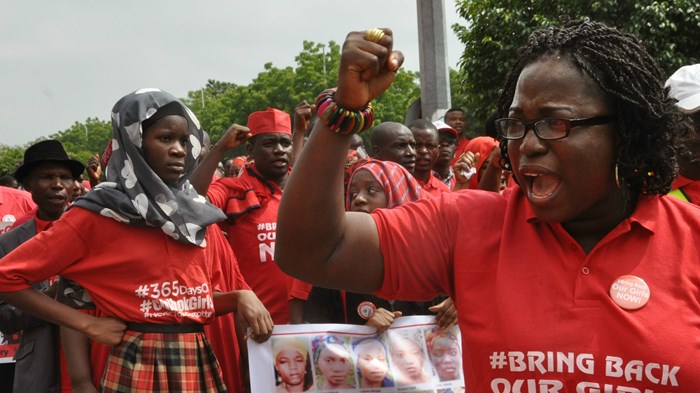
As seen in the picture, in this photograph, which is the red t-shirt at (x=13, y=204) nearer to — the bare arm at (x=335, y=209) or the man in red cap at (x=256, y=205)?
the man in red cap at (x=256, y=205)

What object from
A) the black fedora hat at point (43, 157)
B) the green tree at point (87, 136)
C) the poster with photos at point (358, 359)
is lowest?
the poster with photos at point (358, 359)

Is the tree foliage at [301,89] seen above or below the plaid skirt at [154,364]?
above

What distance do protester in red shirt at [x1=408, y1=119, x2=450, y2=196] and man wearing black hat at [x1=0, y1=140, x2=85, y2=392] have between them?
108 inches

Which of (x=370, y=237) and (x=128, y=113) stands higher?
(x=128, y=113)

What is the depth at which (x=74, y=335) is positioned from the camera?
3.72 metres

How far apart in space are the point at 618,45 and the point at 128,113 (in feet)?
8.17

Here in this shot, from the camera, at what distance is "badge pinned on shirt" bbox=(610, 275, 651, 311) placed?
1.78 metres

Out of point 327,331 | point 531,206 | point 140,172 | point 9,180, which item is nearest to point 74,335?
point 140,172

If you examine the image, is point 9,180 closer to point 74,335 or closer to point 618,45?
point 74,335

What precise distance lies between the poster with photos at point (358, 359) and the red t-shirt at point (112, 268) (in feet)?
1.72

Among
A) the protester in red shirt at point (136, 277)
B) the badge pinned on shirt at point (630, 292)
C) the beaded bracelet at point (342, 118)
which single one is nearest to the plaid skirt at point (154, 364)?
the protester in red shirt at point (136, 277)

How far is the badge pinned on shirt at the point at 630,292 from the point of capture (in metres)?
1.78

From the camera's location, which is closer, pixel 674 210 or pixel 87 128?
pixel 674 210

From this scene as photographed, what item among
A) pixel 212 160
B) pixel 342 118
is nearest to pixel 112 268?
pixel 212 160
